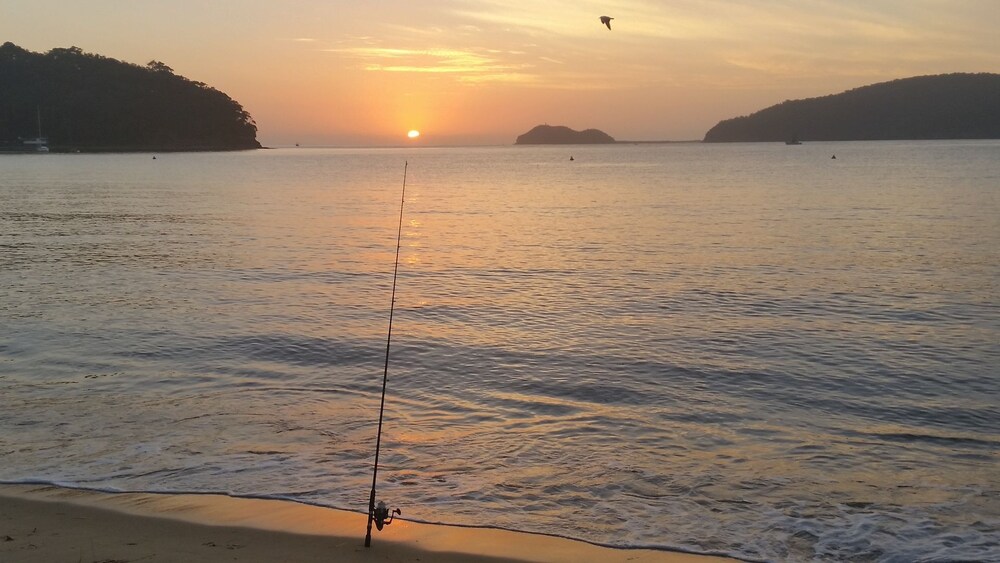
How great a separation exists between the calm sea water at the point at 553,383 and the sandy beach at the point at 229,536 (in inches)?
9.4

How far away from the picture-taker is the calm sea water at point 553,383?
6.46 metres

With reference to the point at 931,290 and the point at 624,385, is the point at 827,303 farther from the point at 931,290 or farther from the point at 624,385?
the point at 624,385

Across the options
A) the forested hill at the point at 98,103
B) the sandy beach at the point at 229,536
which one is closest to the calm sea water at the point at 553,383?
the sandy beach at the point at 229,536

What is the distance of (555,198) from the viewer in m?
47.6

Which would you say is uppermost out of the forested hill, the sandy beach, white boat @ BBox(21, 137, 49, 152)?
the forested hill

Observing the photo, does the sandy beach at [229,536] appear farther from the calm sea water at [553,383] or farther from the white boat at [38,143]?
the white boat at [38,143]

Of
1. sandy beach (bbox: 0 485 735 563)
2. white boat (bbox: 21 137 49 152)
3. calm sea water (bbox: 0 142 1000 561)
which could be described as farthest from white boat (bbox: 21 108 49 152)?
sandy beach (bbox: 0 485 735 563)

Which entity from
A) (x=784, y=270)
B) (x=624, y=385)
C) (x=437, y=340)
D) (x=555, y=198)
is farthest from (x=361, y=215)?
(x=624, y=385)

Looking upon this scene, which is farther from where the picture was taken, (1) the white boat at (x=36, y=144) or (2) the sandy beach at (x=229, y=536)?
(1) the white boat at (x=36, y=144)

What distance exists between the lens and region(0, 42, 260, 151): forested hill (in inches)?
5738

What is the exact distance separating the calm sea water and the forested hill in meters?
142

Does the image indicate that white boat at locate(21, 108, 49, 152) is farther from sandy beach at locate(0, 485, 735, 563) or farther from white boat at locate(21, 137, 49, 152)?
→ sandy beach at locate(0, 485, 735, 563)

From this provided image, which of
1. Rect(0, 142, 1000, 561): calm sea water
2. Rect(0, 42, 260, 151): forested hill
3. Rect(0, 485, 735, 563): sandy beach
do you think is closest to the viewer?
Rect(0, 485, 735, 563): sandy beach

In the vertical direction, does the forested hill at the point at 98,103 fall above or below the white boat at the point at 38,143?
above
